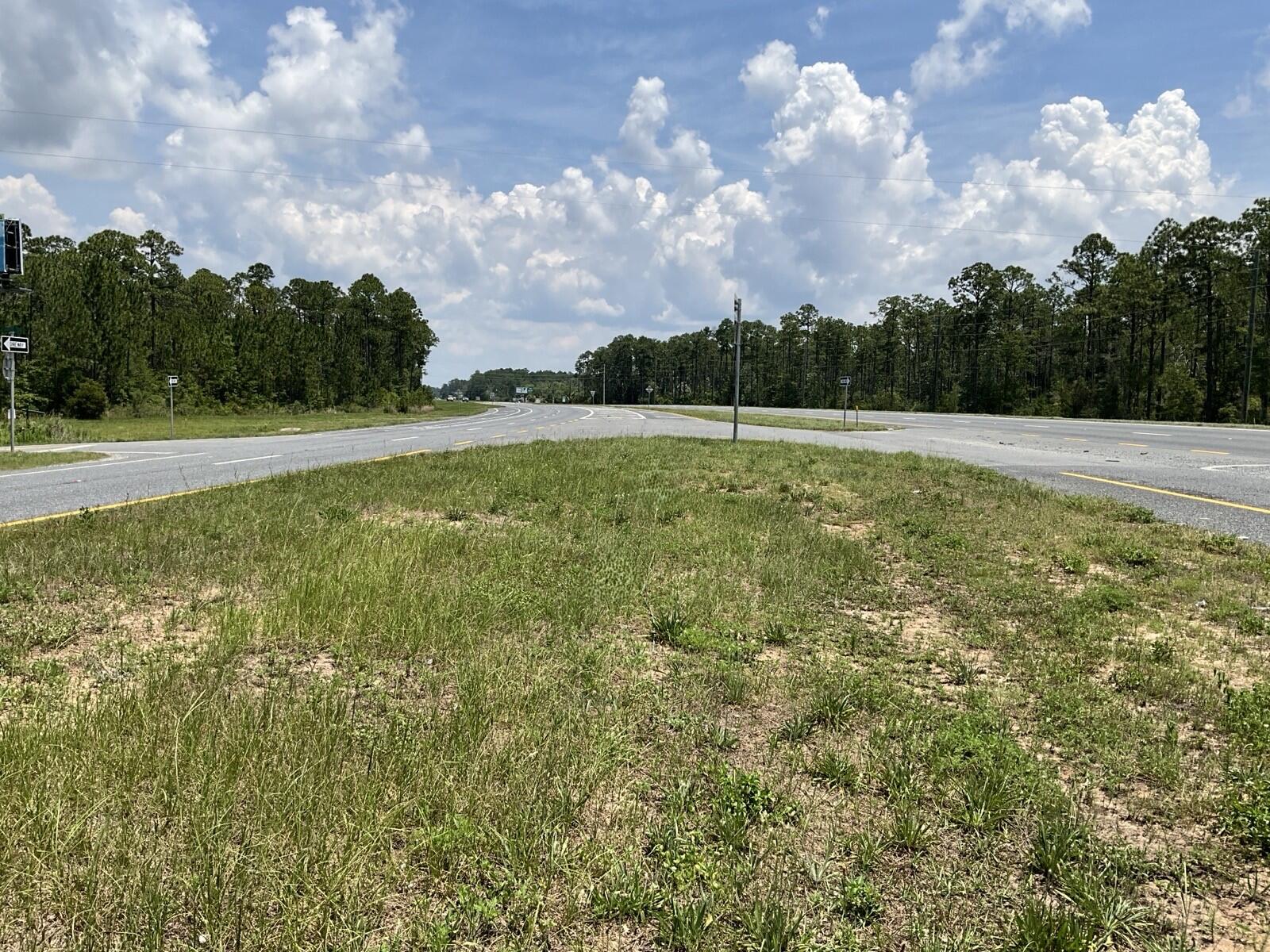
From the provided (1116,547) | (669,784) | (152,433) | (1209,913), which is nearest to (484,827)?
(669,784)

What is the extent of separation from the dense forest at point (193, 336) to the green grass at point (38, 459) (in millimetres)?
11284

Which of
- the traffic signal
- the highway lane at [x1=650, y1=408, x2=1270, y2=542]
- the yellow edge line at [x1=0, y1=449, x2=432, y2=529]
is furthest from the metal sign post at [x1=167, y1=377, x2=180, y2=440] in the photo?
the highway lane at [x1=650, y1=408, x2=1270, y2=542]

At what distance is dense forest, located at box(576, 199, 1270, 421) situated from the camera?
4866 cm

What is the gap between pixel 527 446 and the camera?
58.0ft

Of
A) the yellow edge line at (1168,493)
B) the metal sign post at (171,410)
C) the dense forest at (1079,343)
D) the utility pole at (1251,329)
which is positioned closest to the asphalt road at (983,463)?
the yellow edge line at (1168,493)

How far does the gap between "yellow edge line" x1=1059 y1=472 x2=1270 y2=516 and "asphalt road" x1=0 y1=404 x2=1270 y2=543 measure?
0.05 feet

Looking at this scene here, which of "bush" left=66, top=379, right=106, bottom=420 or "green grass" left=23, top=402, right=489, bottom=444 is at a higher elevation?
"bush" left=66, top=379, right=106, bottom=420

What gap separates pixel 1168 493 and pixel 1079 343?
64995mm

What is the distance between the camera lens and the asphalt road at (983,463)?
31.2ft

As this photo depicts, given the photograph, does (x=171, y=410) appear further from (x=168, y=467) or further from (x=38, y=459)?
(x=168, y=467)

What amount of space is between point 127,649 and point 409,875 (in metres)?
3.05

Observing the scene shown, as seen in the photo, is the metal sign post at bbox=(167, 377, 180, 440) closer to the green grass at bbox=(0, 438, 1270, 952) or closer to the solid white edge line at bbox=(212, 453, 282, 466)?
the solid white edge line at bbox=(212, 453, 282, 466)

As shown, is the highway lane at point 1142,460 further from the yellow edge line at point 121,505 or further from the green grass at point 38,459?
the green grass at point 38,459

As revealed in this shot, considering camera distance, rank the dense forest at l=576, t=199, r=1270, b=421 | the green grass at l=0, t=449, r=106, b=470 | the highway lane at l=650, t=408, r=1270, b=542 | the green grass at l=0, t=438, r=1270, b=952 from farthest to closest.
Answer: the dense forest at l=576, t=199, r=1270, b=421, the green grass at l=0, t=449, r=106, b=470, the highway lane at l=650, t=408, r=1270, b=542, the green grass at l=0, t=438, r=1270, b=952
